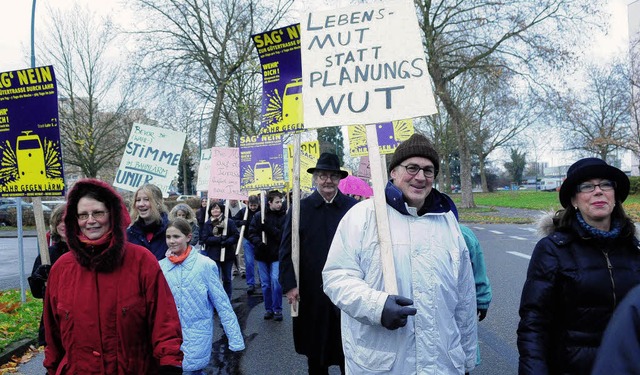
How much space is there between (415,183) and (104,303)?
1.57 m

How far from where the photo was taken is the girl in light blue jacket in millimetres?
3746

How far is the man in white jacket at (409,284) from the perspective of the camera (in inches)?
91.3

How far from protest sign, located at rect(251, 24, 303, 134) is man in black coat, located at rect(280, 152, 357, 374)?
1.15 meters

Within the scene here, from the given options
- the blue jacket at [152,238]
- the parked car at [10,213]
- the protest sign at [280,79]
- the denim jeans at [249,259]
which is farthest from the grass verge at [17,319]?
the parked car at [10,213]

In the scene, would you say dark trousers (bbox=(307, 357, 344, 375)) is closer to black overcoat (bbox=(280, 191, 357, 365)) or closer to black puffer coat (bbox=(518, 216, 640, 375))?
black overcoat (bbox=(280, 191, 357, 365))

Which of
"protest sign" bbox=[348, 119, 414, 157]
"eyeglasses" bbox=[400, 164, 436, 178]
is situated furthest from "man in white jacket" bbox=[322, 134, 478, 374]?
"protest sign" bbox=[348, 119, 414, 157]

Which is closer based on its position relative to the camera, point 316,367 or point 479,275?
point 479,275

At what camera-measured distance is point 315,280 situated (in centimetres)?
399

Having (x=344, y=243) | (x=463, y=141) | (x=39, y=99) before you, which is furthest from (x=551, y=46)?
(x=344, y=243)

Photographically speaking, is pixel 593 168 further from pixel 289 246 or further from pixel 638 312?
pixel 289 246

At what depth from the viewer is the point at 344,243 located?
2531 millimetres

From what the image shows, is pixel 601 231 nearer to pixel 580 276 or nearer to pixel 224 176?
pixel 580 276

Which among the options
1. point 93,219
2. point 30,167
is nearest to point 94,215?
point 93,219

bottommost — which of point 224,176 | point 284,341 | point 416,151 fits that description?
point 284,341
